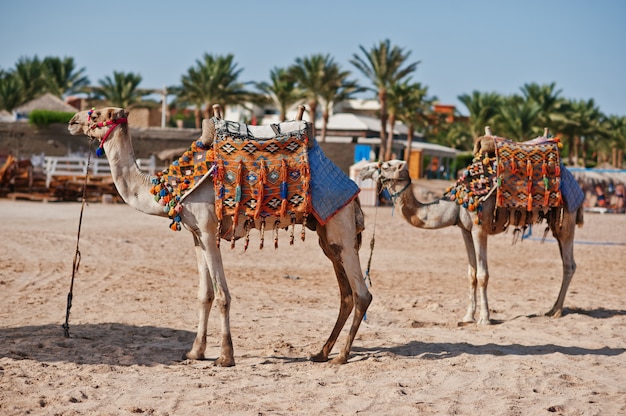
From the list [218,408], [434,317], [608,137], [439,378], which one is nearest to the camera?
[218,408]

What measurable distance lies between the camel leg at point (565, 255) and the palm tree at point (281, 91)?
45332mm

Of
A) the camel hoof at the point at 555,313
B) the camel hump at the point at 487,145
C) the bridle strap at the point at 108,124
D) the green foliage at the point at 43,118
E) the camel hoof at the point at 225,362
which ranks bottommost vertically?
the camel hoof at the point at 225,362

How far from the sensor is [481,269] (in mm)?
10219

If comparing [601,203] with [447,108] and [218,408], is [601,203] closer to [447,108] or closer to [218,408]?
[218,408]

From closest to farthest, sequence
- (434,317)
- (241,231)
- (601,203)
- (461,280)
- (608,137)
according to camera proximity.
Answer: (241,231), (434,317), (461,280), (601,203), (608,137)

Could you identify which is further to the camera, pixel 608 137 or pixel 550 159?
pixel 608 137

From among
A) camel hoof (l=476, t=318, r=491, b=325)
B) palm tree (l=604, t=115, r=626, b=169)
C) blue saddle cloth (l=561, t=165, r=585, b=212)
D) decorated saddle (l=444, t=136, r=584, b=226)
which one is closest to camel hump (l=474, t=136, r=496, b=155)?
decorated saddle (l=444, t=136, r=584, b=226)

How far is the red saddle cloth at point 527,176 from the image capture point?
10.2 m

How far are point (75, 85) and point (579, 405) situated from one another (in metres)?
68.9

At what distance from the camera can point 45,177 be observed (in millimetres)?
32469

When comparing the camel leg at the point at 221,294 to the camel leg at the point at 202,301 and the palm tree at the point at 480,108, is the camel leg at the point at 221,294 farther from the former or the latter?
the palm tree at the point at 480,108

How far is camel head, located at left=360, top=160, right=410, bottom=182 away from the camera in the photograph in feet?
33.8

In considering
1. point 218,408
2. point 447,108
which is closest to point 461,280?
point 218,408

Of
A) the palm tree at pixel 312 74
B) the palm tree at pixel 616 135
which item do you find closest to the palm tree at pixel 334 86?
the palm tree at pixel 312 74
